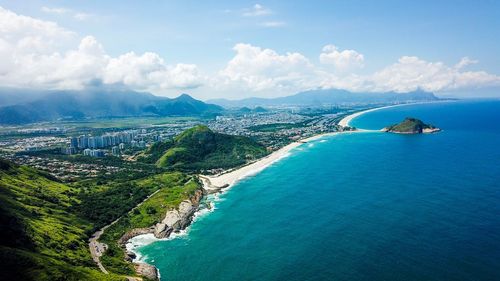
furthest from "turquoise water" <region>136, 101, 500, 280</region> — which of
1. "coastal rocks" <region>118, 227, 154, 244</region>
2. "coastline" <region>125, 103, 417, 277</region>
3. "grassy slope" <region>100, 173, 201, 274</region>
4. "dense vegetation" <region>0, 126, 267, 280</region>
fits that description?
"dense vegetation" <region>0, 126, 267, 280</region>

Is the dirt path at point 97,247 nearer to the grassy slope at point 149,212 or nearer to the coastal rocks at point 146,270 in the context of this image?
the grassy slope at point 149,212

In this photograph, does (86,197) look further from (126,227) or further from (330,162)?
(330,162)

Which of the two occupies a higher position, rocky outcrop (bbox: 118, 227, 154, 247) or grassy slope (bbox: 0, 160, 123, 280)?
grassy slope (bbox: 0, 160, 123, 280)

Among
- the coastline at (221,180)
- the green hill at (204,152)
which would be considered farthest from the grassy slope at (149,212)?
the green hill at (204,152)

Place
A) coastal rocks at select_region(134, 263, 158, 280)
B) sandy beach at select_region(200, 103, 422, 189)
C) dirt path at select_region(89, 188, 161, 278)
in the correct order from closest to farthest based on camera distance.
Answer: coastal rocks at select_region(134, 263, 158, 280), dirt path at select_region(89, 188, 161, 278), sandy beach at select_region(200, 103, 422, 189)

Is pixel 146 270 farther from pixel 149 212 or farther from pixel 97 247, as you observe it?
pixel 149 212

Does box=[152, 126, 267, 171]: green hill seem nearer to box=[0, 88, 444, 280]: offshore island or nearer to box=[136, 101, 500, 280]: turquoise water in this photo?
box=[0, 88, 444, 280]: offshore island

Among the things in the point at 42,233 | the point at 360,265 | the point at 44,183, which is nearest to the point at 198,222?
the point at 42,233
